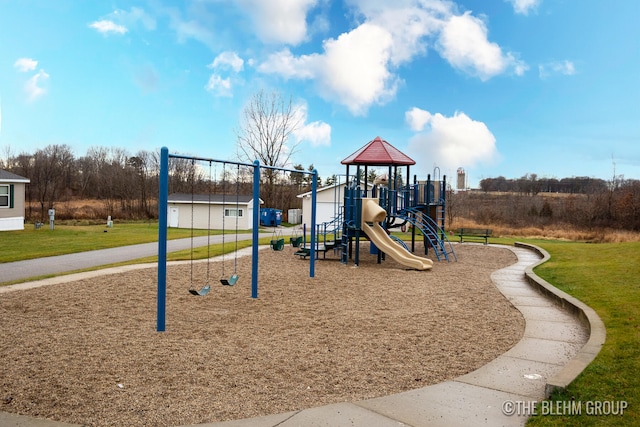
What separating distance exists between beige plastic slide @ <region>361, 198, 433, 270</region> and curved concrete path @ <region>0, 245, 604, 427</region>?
6.60 meters

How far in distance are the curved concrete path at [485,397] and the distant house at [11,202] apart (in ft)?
93.9

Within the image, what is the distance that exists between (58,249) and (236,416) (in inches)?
672

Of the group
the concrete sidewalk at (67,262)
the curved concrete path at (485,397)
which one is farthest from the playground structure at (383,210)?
the curved concrete path at (485,397)

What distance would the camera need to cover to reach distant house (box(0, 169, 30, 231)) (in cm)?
2798

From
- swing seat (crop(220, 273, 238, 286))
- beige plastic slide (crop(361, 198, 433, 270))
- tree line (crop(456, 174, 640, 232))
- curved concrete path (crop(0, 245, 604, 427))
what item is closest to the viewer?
curved concrete path (crop(0, 245, 604, 427))

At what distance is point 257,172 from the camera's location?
8.79 metres

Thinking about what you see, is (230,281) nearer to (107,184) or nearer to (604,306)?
(604,306)

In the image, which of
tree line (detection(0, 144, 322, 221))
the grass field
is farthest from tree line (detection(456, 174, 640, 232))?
the grass field

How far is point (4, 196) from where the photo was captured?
28.1m

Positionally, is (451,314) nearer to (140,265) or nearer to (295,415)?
(295,415)

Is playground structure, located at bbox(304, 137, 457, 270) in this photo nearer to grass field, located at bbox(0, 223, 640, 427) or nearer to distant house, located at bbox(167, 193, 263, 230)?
grass field, located at bbox(0, 223, 640, 427)

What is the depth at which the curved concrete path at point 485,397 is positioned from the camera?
3895 mm

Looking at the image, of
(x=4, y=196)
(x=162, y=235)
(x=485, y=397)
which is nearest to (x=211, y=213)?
(x=4, y=196)

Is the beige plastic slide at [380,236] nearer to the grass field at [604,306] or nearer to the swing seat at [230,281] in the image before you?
the grass field at [604,306]
